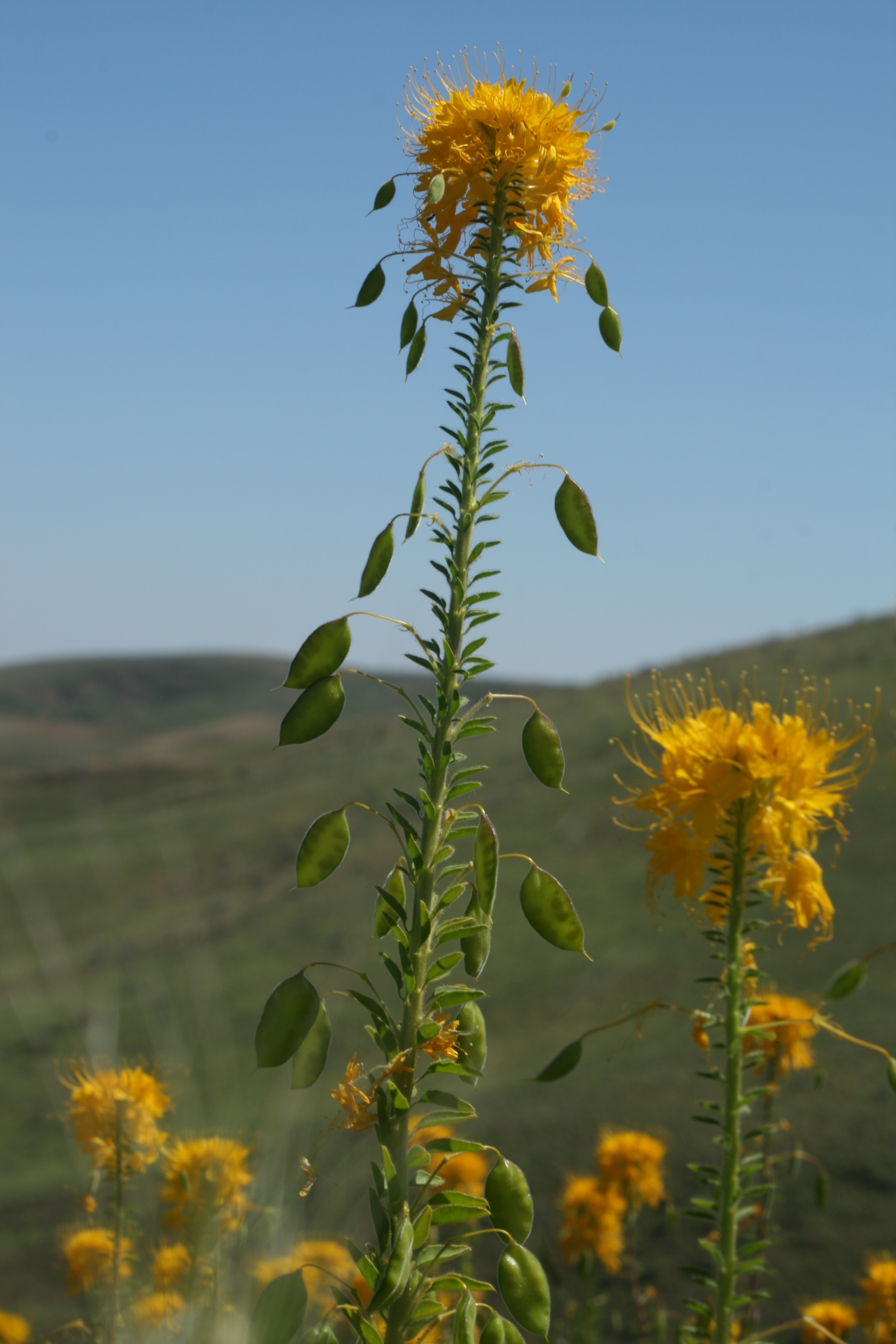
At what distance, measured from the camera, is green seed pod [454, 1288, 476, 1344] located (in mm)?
1484

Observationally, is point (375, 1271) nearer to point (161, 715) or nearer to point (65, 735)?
point (65, 735)

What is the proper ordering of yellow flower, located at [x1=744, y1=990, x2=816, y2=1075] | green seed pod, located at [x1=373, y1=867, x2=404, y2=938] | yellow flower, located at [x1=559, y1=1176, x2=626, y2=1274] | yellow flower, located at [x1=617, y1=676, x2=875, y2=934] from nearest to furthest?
green seed pod, located at [x1=373, y1=867, x2=404, y2=938], yellow flower, located at [x1=617, y1=676, x2=875, y2=934], yellow flower, located at [x1=744, y1=990, x2=816, y2=1075], yellow flower, located at [x1=559, y1=1176, x2=626, y2=1274]

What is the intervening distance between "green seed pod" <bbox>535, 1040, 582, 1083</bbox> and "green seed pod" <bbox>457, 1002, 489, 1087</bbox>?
469mm

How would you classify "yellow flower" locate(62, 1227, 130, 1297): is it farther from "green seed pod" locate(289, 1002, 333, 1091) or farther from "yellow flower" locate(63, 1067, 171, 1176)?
"green seed pod" locate(289, 1002, 333, 1091)

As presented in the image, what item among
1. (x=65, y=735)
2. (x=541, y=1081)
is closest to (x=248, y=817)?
(x=541, y=1081)

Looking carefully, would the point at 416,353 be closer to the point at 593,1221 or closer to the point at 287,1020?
the point at 287,1020

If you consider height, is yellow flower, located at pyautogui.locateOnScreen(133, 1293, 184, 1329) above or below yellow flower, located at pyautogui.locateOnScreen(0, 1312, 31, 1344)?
above

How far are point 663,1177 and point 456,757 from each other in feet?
18.2

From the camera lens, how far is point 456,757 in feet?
5.56

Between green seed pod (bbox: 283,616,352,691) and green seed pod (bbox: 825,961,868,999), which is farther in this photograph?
green seed pod (bbox: 283,616,352,691)

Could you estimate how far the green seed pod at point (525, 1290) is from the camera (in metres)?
1.57

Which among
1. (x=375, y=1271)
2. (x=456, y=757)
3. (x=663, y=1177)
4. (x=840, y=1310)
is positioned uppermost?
(x=456, y=757)

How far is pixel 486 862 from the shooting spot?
1.67 m

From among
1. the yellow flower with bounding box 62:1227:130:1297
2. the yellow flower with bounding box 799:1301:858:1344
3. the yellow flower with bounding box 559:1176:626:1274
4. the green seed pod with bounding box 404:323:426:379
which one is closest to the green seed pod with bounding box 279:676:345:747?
the green seed pod with bounding box 404:323:426:379
